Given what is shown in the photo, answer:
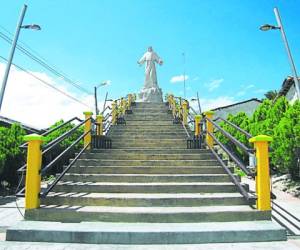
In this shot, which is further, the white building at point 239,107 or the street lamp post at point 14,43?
the white building at point 239,107

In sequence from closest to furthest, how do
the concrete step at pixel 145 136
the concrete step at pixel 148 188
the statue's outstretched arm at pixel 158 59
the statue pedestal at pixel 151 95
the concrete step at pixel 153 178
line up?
the concrete step at pixel 148 188 → the concrete step at pixel 153 178 → the concrete step at pixel 145 136 → the statue pedestal at pixel 151 95 → the statue's outstretched arm at pixel 158 59

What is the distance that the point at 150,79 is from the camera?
25.4 m

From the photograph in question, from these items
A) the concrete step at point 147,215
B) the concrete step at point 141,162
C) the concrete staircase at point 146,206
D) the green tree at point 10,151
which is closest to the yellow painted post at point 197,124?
the concrete staircase at point 146,206

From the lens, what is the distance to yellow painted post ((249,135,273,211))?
17.0 feet

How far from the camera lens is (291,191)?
10.2 metres

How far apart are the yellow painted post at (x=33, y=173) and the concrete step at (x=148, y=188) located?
92 cm

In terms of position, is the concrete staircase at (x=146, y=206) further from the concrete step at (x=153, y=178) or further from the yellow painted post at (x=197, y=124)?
the yellow painted post at (x=197, y=124)

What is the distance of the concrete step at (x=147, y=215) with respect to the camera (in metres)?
5.08

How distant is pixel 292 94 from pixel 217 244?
22635mm

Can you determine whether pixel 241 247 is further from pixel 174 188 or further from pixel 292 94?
pixel 292 94

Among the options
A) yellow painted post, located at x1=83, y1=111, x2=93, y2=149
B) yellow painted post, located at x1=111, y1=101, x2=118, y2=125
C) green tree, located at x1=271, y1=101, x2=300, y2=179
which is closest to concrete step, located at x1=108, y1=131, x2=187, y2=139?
yellow painted post, located at x1=111, y1=101, x2=118, y2=125

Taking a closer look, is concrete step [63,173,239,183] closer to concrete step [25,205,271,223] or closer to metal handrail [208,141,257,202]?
metal handrail [208,141,257,202]

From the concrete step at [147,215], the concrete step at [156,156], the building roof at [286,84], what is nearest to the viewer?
the concrete step at [147,215]

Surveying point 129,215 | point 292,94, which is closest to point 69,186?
point 129,215
